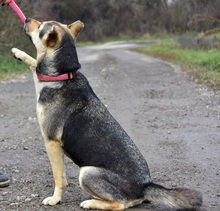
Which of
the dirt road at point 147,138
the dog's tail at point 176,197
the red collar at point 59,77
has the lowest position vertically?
the dirt road at point 147,138

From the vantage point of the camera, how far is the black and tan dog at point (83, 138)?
5.25 metres

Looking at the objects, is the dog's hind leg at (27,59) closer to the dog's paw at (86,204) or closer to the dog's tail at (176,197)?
the dog's paw at (86,204)

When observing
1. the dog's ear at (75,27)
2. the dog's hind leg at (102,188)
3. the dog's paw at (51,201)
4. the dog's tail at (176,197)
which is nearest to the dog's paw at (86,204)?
the dog's hind leg at (102,188)

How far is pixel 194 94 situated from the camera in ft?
45.9

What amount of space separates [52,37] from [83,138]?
113 cm

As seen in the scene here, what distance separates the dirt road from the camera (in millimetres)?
6133

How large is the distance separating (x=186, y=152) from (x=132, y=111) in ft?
12.8

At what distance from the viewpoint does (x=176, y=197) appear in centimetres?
505

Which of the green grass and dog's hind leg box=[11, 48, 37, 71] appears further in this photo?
the green grass

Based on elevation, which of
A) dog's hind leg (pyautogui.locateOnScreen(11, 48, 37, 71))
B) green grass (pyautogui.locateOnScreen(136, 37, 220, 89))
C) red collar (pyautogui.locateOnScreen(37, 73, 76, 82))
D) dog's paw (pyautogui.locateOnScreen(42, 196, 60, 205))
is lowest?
green grass (pyautogui.locateOnScreen(136, 37, 220, 89))

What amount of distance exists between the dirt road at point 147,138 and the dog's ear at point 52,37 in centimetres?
173

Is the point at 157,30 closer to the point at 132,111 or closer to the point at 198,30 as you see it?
the point at 198,30

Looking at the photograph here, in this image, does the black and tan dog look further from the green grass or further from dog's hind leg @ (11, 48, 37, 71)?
the green grass

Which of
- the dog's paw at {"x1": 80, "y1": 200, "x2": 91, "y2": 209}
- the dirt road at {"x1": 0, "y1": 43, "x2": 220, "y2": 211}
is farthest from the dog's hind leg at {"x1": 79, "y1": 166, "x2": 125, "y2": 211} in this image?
the dirt road at {"x1": 0, "y1": 43, "x2": 220, "y2": 211}
